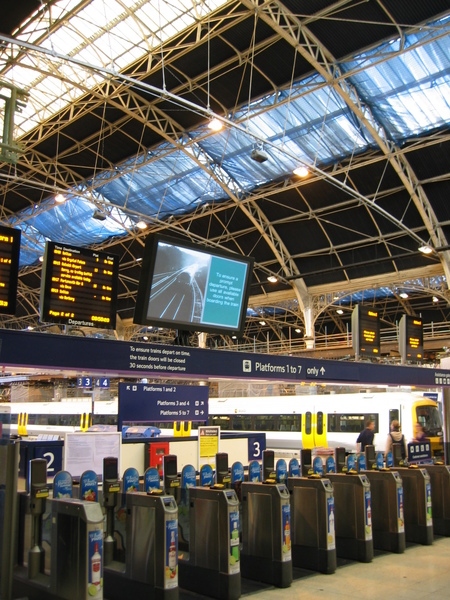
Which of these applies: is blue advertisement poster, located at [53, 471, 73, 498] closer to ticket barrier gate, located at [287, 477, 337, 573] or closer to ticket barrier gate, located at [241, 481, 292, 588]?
ticket barrier gate, located at [241, 481, 292, 588]

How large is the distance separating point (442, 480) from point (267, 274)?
2060 centimetres

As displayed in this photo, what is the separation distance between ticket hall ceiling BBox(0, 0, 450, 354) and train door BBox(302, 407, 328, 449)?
5.07 m

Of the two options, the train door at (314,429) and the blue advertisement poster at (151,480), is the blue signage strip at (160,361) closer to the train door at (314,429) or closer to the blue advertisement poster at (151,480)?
the blue advertisement poster at (151,480)

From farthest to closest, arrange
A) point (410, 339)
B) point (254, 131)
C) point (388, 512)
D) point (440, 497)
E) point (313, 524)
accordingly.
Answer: point (254, 131), point (410, 339), point (440, 497), point (388, 512), point (313, 524)

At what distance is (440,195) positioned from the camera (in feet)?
74.8

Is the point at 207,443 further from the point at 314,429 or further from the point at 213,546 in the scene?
the point at 314,429

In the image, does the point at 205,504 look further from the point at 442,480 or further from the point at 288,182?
the point at 288,182

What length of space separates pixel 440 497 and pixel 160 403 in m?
5.32

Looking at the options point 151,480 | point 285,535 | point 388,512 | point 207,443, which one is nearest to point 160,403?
point 207,443

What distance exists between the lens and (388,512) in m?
9.12

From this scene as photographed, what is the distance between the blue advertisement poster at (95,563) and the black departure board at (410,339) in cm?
1029

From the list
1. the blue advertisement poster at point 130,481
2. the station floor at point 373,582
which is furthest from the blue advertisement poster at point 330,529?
the blue advertisement poster at point 130,481

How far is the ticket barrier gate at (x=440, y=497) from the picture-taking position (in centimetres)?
1013

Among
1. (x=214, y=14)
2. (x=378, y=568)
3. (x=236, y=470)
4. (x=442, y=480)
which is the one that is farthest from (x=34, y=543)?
(x=214, y=14)
